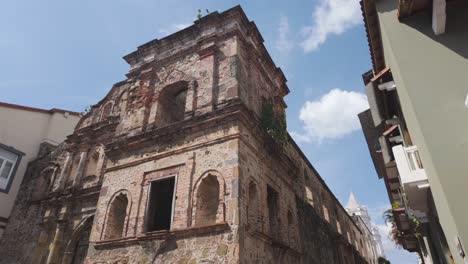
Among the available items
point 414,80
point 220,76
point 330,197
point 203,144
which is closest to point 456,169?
point 414,80

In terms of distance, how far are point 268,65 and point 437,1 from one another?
26.8ft

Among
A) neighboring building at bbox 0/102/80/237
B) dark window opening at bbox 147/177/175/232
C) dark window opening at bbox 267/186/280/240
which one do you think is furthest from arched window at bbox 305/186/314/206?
neighboring building at bbox 0/102/80/237

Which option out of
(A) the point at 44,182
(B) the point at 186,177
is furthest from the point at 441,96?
(A) the point at 44,182

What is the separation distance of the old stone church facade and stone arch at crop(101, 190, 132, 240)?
3 cm

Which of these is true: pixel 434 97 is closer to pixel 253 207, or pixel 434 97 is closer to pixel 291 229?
pixel 253 207

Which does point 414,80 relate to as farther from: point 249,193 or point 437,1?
point 249,193

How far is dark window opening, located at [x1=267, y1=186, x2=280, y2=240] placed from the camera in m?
9.88

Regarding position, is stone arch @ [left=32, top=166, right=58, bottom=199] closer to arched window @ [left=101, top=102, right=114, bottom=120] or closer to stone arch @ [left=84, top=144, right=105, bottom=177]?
stone arch @ [left=84, top=144, right=105, bottom=177]

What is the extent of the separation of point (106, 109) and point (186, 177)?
9.79 m

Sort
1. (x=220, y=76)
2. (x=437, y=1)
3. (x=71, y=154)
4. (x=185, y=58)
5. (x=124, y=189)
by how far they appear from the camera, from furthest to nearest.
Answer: (x=71, y=154) → (x=185, y=58) → (x=220, y=76) → (x=124, y=189) → (x=437, y=1)

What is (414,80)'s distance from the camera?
534cm

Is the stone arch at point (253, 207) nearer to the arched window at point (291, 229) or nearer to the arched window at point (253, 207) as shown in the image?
the arched window at point (253, 207)

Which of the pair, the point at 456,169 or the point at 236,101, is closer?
the point at 456,169

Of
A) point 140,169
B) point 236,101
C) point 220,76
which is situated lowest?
point 140,169
